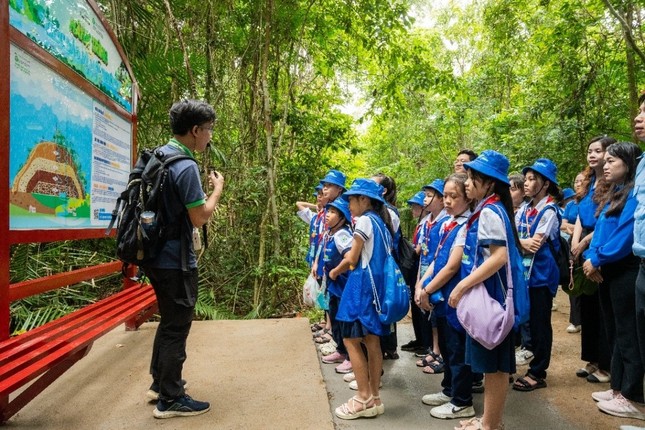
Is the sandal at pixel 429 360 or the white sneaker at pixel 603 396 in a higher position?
the white sneaker at pixel 603 396

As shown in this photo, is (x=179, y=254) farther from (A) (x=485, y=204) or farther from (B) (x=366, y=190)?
(A) (x=485, y=204)

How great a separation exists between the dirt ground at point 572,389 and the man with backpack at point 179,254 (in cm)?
245

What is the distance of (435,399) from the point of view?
3.07 meters

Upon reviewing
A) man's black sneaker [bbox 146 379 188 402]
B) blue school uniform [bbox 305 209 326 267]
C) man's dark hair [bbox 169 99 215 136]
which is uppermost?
man's dark hair [bbox 169 99 215 136]

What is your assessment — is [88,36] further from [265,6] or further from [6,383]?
[265,6]

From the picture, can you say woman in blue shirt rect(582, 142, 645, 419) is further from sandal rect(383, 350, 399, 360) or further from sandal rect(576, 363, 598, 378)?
sandal rect(383, 350, 399, 360)

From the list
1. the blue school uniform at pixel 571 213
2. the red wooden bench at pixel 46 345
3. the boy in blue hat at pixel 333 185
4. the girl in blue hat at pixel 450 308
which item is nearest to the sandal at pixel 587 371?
the girl in blue hat at pixel 450 308

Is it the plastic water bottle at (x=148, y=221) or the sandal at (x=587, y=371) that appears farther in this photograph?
the sandal at (x=587, y=371)

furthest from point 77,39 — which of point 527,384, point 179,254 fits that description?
point 527,384

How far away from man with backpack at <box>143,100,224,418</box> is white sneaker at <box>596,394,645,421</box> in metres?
2.65

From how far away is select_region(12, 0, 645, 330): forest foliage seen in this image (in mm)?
5809

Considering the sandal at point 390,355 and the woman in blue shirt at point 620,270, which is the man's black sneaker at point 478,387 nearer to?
the woman in blue shirt at point 620,270

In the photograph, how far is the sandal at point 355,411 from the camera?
2785 millimetres


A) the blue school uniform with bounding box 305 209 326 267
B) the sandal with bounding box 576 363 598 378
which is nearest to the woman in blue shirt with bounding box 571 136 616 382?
the sandal with bounding box 576 363 598 378
